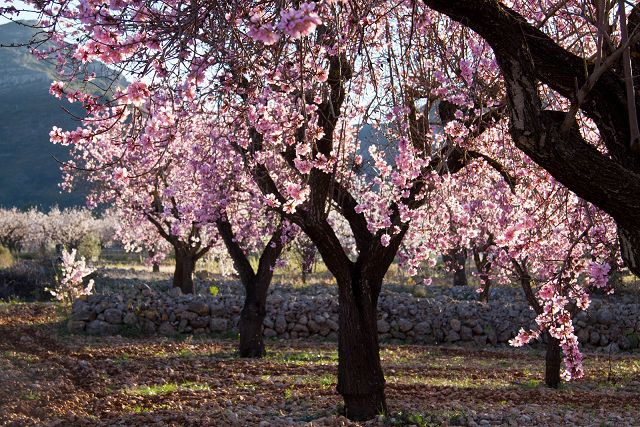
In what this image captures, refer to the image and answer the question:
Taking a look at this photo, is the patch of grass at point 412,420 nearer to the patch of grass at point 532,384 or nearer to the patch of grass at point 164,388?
the patch of grass at point 164,388

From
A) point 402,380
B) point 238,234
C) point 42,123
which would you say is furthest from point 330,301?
point 42,123

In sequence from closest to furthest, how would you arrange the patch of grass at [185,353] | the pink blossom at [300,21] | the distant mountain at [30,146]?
the pink blossom at [300,21]
the patch of grass at [185,353]
the distant mountain at [30,146]

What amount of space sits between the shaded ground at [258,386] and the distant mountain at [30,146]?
51.1m

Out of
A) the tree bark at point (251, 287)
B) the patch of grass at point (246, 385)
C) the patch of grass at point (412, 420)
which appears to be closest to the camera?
the patch of grass at point (412, 420)

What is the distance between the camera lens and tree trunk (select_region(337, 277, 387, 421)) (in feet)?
21.9

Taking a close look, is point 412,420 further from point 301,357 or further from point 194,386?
point 301,357

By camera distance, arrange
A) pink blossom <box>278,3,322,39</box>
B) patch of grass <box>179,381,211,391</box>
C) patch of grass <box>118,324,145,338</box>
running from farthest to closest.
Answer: patch of grass <box>118,324,145,338</box>, patch of grass <box>179,381,211,391</box>, pink blossom <box>278,3,322,39</box>

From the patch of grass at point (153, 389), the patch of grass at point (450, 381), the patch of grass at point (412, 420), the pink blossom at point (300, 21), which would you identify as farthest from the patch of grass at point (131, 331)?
the pink blossom at point (300, 21)

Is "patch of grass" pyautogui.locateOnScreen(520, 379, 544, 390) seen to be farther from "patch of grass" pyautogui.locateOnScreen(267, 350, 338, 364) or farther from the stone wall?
the stone wall

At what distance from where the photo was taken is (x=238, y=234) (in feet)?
43.9

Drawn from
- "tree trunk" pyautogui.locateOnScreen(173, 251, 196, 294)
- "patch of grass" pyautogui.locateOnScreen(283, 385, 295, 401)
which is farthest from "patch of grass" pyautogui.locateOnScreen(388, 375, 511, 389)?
"tree trunk" pyautogui.locateOnScreen(173, 251, 196, 294)

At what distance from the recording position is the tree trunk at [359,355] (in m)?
6.66

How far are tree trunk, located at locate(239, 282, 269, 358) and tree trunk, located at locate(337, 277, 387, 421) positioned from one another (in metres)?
4.88

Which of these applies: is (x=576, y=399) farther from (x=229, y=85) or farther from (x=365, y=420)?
(x=229, y=85)
